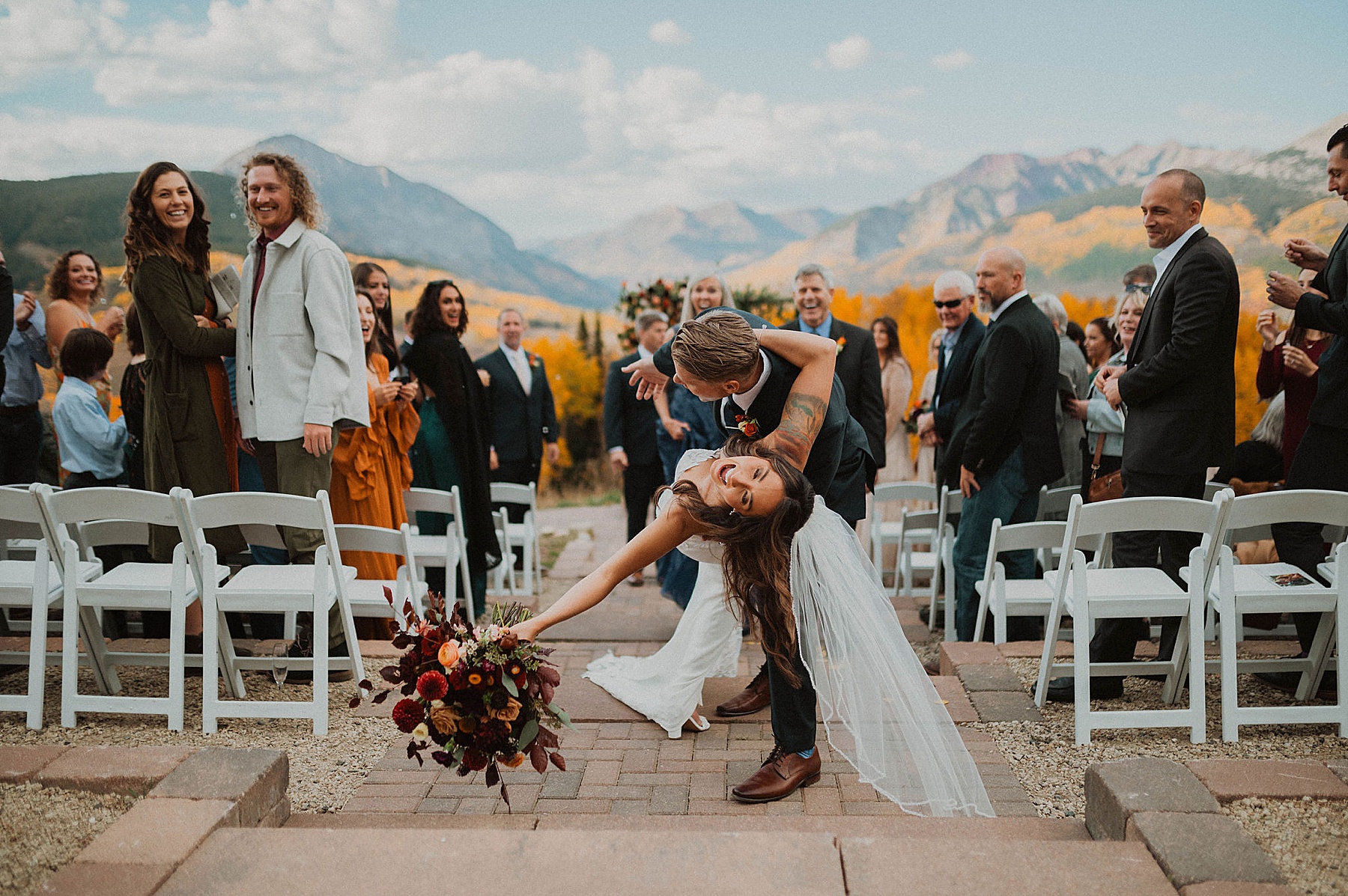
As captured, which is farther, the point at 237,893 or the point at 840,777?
the point at 840,777

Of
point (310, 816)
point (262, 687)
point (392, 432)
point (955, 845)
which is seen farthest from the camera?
point (392, 432)

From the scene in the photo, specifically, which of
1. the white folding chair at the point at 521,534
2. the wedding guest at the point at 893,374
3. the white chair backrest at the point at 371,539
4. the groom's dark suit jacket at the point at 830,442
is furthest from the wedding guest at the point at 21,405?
the wedding guest at the point at 893,374

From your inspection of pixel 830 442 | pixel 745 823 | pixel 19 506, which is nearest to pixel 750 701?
pixel 745 823

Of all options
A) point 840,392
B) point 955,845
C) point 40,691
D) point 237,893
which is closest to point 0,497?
point 40,691

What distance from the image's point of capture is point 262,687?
4184 mm

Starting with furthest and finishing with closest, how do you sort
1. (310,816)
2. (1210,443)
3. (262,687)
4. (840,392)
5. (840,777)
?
(262,687) < (1210,443) < (840,392) < (840,777) < (310,816)

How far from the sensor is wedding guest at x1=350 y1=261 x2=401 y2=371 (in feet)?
18.0

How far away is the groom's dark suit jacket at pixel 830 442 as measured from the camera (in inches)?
124

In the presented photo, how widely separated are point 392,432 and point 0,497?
1854 millimetres

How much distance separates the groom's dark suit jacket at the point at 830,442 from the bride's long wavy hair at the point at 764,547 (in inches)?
6.2

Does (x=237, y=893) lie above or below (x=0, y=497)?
below

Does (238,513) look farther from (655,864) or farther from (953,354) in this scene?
(953,354)

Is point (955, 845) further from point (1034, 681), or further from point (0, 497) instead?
point (0, 497)

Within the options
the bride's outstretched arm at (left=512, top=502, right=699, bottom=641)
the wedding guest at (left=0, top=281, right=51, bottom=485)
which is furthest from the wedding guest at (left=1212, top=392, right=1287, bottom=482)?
the wedding guest at (left=0, top=281, right=51, bottom=485)
